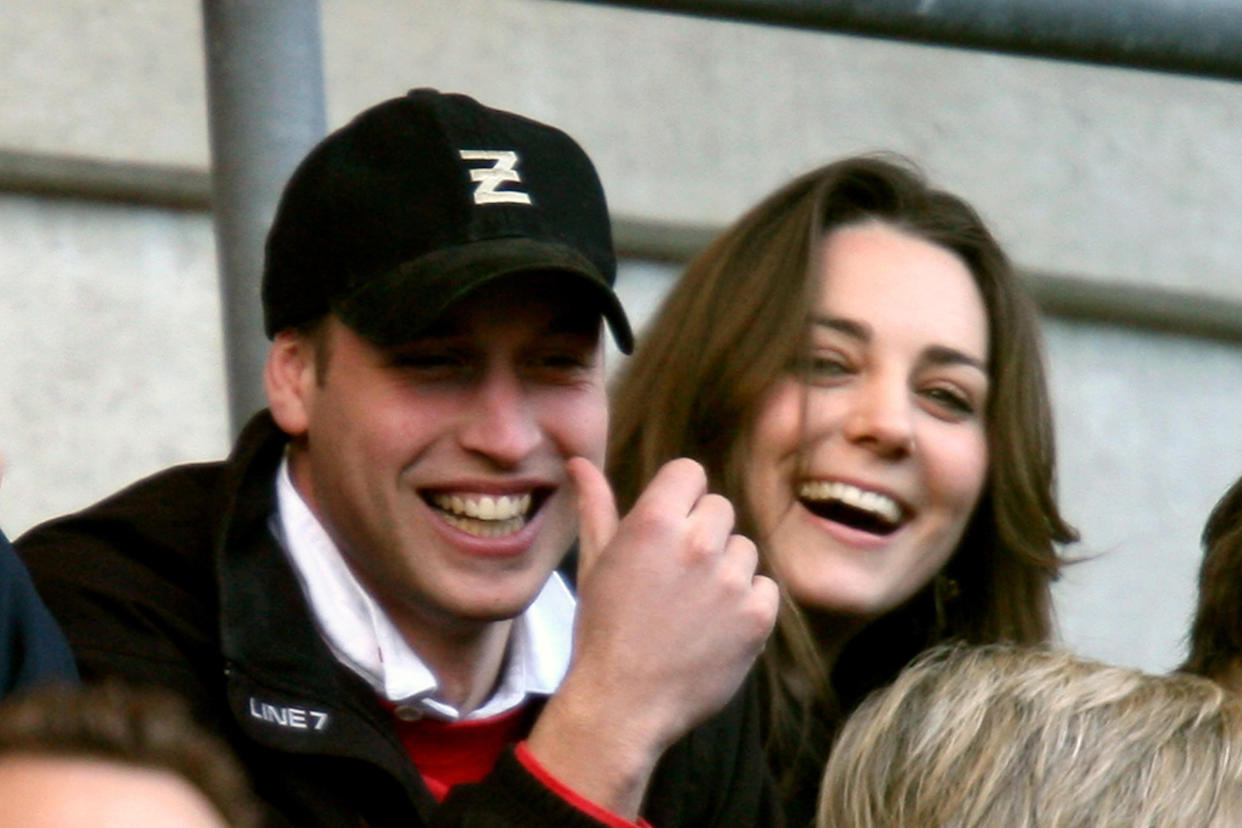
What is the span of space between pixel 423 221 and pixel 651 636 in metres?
0.42

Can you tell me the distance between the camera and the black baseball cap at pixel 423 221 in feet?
7.39

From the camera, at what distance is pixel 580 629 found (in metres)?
2.15

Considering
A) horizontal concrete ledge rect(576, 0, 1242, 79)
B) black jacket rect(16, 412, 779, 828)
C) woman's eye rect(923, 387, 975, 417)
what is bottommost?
woman's eye rect(923, 387, 975, 417)

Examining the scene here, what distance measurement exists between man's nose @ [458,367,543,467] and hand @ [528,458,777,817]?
0.34ft

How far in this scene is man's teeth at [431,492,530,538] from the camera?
2281 mm

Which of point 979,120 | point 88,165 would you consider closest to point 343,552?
point 88,165

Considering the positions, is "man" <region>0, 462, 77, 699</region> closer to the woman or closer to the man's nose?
the man's nose

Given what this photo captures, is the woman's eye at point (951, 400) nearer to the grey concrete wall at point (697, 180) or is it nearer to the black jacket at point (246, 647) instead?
the black jacket at point (246, 647)

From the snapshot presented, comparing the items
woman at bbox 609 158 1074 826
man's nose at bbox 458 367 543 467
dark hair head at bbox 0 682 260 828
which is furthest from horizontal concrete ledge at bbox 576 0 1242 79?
dark hair head at bbox 0 682 260 828

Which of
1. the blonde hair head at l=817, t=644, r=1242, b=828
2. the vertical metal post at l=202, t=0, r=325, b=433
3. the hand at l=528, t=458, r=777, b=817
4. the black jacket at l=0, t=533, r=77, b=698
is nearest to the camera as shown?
the black jacket at l=0, t=533, r=77, b=698

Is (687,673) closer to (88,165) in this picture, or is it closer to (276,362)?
(276,362)

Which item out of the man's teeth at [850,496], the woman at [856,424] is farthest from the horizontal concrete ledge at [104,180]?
the man's teeth at [850,496]

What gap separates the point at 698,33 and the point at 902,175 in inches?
71.8

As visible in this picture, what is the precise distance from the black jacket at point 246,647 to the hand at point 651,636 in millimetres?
58
